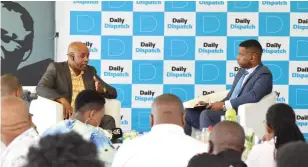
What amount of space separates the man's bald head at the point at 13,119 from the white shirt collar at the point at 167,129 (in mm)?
670

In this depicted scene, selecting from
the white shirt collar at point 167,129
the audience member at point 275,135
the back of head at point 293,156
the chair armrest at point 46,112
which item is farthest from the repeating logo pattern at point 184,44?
the back of head at point 293,156

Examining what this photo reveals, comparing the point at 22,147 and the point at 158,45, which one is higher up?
the point at 158,45

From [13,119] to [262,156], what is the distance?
1.52 m

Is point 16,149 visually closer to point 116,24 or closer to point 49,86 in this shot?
point 49,86

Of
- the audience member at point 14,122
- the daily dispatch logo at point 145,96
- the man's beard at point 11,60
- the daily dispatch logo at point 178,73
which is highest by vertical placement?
the man's beard at point 11,60

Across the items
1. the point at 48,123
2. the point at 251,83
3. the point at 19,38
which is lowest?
the point at 48,123

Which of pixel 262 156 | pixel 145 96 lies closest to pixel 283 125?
pixel 262 156

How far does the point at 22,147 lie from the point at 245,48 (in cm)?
417

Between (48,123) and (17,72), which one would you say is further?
(17,72)

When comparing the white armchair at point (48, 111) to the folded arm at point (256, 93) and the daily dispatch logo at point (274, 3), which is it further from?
the daily dispatch logo at point (274, 3)

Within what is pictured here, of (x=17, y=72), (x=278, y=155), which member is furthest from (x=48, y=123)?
(x=278, y=155)

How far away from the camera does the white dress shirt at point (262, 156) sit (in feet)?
12.5

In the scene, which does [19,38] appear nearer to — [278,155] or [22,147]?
[22,147]

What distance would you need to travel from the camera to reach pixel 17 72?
8.08 metres
